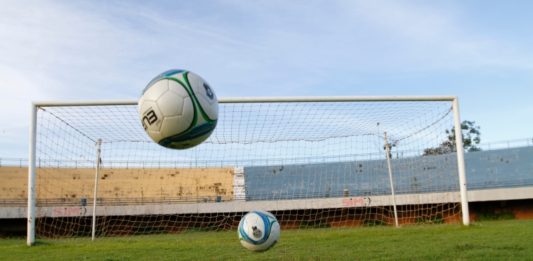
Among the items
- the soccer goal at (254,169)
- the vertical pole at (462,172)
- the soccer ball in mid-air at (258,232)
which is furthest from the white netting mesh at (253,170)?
the soccer ball in mid-air at (258,232)

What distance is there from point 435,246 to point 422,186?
2399 cm

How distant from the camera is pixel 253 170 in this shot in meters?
36.2

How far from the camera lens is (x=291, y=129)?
48.7 feet

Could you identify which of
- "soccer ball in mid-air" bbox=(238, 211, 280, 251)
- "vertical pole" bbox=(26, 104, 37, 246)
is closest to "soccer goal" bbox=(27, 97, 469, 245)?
"vertical pole" bbox=(26, 104, 37, 246)

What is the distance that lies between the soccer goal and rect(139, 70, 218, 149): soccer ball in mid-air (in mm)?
6992

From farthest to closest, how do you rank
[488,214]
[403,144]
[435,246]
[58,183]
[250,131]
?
[58,183] < [488,214] < [403,144] < [250,131] < [435,246]

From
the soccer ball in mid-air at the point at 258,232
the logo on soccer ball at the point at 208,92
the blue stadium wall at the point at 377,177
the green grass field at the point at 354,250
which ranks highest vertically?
the logo on soccer ball at the point at 208,92

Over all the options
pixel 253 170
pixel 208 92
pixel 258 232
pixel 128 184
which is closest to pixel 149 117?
pixel 208 92

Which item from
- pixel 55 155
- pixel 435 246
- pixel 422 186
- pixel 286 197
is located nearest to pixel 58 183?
Answer: pixel 286 197

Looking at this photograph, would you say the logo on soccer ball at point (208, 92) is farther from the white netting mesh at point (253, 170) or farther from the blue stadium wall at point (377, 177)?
the blue stadium wall at point (377, 177)

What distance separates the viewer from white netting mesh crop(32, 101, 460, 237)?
14306mm

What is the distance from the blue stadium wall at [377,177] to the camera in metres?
33.0

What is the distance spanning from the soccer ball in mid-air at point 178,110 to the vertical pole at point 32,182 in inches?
320

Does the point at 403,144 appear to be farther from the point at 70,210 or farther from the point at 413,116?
the point at 70,210
